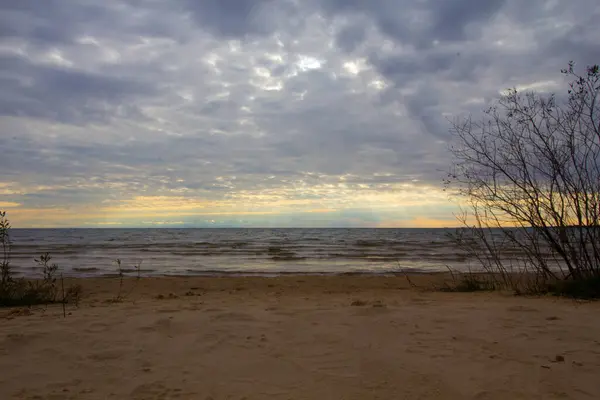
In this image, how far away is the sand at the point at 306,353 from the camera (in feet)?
11.0

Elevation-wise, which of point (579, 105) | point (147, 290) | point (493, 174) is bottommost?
point (147, 290)

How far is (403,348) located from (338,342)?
66 centimetres

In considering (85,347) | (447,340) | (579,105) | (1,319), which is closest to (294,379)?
(447,340)

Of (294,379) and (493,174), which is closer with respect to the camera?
(294,379)

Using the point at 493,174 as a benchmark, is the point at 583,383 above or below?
below

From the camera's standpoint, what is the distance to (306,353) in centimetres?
416

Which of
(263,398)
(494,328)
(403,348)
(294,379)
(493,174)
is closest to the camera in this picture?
(263,398)

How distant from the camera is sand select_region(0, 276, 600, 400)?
337 centimetres

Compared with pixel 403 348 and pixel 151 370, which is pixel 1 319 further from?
pixel 403 348

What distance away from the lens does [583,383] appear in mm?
3373

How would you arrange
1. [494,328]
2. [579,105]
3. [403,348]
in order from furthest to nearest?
[579,105] → [494,328] → [403,348]

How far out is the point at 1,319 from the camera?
5742 millimetres

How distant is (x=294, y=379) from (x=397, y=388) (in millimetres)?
850

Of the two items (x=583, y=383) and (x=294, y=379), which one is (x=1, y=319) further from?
(x=583, y=383)
